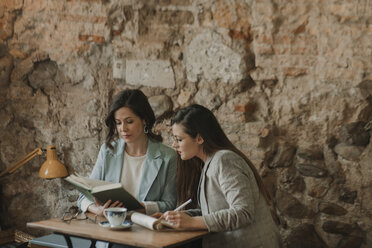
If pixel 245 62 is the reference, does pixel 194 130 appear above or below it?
below

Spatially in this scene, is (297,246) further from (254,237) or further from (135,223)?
(135,223)

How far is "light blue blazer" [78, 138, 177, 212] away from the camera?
292 cm

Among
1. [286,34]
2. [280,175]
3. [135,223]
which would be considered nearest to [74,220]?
[135,223]

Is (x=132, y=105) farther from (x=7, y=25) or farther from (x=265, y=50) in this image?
(x=7, y=25)

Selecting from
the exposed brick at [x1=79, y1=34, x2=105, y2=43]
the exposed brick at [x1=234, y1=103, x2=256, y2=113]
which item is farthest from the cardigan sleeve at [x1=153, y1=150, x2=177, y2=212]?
the exposed brick at [x1=79, y1=34, x2=105, y2=43]

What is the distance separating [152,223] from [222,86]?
1302 mm

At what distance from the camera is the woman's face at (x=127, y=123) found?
2.94 meters

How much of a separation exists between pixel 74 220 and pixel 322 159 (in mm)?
1439

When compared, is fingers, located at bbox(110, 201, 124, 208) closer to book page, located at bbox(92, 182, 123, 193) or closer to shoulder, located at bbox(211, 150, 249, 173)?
book page, located at bbox(92, 182, 123, 193)

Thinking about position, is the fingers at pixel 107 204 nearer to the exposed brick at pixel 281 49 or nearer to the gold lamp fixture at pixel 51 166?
the gold lamp fixture at pixel 51 166

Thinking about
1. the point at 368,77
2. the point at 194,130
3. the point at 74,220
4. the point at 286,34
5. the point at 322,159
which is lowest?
the point at 74,220

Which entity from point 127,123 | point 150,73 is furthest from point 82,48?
point 127,123

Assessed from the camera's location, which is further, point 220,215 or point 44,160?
point 44,160

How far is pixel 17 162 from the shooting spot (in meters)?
3.89
